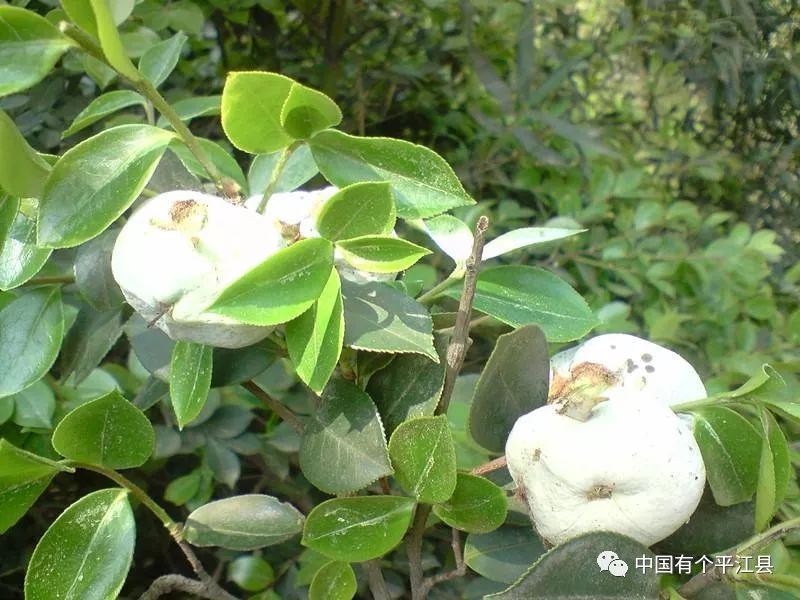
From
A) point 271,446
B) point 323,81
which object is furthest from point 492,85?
point 271,446

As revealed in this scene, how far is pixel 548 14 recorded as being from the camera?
1.16 meters

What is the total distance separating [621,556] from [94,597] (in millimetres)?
194

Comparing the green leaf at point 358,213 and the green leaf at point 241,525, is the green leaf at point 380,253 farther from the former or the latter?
the green leaf at point 241,525

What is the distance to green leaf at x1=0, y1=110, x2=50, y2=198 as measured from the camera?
0.26m

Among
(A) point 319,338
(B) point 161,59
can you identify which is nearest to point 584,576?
(A) point 319,338

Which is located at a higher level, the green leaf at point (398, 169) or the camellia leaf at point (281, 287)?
the green leaf at point (398, 169)

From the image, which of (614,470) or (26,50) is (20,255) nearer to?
(26,50)

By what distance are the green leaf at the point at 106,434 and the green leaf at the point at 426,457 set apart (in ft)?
0.35

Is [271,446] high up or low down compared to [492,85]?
down

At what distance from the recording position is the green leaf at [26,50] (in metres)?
0.27

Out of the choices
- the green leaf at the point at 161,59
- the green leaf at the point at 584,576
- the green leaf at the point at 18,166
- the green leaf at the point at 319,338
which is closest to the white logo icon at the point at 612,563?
the green leaf at the point at 584,576

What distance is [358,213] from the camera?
0.28 metres

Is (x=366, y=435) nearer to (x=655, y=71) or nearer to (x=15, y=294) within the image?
Answer: (x=15, y=294)

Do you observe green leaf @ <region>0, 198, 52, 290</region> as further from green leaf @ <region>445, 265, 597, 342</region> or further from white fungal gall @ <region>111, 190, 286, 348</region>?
green leaf @ <region>445, 265, 597, 342</region>
